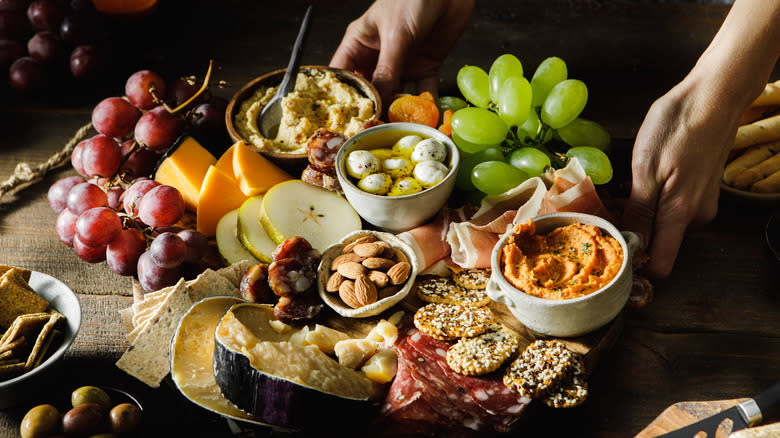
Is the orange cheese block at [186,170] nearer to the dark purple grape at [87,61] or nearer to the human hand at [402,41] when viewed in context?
the human hand at [402,41]

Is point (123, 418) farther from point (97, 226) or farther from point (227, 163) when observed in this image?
point (227, 163)

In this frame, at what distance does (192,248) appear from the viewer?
1317 mm

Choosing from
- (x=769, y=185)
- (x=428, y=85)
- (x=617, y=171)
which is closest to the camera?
(x=769, y=185)

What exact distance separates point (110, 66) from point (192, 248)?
894mm

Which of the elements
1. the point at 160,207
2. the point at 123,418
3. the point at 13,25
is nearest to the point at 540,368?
the point at 123,418

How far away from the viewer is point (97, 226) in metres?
1.29

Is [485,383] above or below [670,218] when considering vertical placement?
below

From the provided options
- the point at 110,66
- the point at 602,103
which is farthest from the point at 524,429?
the point at 110,66

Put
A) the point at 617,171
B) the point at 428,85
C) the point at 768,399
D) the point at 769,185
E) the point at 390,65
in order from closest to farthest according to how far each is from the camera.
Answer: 1. the point at 768,399
2. the point at 769,185
3. the point at 617,171
4. the point at 390,65
5. the point at 428,85

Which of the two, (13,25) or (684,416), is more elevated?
(684,416)

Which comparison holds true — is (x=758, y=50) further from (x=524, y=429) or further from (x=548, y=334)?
(x=524, y=429)

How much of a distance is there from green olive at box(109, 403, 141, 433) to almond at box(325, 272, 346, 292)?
0.39 m

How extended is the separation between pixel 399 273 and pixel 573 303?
318 millimetres

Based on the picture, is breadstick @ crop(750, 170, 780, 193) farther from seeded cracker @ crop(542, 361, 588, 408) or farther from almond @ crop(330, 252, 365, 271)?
almond @ crop(330, 252, 365, 271)
